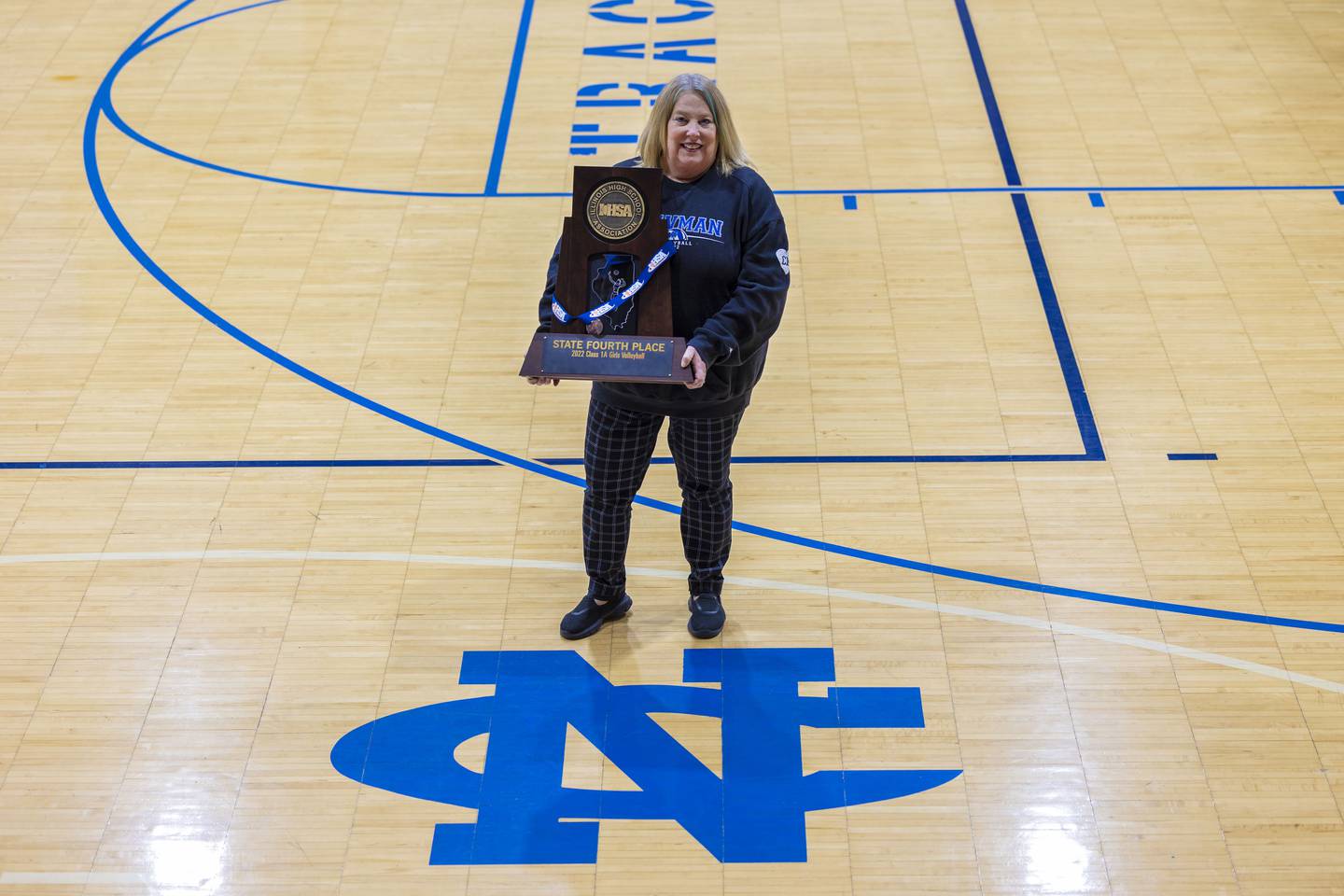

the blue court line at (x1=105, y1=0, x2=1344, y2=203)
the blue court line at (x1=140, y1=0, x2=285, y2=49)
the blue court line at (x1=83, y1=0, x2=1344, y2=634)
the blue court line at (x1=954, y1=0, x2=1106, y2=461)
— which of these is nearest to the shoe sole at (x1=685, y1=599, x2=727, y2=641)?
the blue court line at (x1=83, y1=0, x2=1344, y2=634)

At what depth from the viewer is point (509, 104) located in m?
5.64

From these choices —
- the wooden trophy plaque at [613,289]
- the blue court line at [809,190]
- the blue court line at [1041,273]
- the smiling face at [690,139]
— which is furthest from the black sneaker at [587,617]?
the blue court line at [809,190]

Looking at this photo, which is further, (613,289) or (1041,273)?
(1041,273)

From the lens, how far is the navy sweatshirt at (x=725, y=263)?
283 cm

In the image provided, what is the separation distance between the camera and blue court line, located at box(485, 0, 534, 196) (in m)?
5.16

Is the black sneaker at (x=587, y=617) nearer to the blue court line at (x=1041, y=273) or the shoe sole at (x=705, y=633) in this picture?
the shoe sole at (x=705, y=633)

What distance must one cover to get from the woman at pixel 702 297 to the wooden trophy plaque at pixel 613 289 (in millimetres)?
42

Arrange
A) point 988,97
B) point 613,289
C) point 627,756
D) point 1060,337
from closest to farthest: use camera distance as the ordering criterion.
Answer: point 613,289 < point 627,756 < point 1060,337 < point 988,97

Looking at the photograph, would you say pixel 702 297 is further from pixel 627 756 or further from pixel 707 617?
pixel 627 756

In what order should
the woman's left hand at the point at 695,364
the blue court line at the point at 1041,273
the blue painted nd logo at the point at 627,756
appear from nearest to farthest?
the woman's left hand at the point at 695,364 → the blue painted nd logo at the point at 627,756 → the blue court line at the point at 1041,273

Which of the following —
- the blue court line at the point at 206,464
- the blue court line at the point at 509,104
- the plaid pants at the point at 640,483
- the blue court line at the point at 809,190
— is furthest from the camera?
the blue court line at the point at 509,104

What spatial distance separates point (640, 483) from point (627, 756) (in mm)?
669

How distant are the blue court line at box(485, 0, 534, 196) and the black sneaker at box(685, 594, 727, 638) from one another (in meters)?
2.32

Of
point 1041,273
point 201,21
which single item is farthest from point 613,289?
point 201,21
